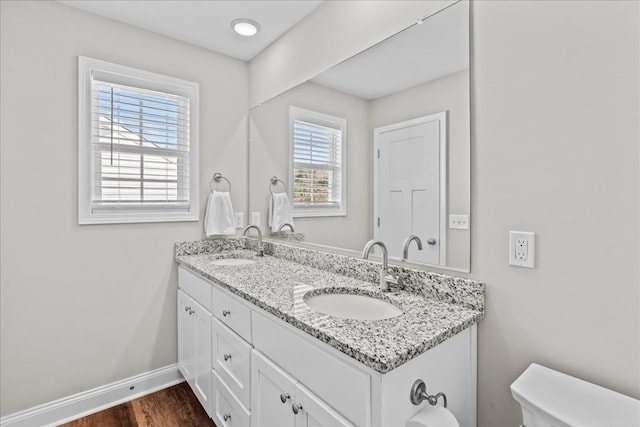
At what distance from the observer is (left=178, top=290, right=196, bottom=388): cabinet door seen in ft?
6.58

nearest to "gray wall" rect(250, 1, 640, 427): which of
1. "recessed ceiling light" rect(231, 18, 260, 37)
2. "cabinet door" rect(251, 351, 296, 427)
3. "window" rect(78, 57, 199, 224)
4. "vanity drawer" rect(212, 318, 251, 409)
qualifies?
"cabinet door" rect(251, 351, 296, 427)

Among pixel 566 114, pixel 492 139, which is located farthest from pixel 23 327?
pixel 566 114

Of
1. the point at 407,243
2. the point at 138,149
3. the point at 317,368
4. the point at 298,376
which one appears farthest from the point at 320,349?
the point at 138,149

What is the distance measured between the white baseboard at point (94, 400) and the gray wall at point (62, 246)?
4cm

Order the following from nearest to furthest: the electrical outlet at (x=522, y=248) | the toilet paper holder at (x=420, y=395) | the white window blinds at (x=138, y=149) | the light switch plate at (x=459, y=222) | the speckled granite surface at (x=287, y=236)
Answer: the toilet paper holder at (x=420, y=395), the electrical outlet at (x=522, y=248), the light switch plate at (x=459, y=222), the white window blinds at (x=138, y=149), the speckled granite surface at (x=287, y=236)

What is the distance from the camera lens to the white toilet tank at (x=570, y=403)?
0.79 meters

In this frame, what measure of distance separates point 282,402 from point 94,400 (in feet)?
5.20

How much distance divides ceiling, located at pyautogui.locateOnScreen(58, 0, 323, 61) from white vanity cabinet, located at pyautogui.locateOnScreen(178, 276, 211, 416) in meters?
1.73

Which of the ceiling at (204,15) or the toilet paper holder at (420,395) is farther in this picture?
the ceiling at (204,15)

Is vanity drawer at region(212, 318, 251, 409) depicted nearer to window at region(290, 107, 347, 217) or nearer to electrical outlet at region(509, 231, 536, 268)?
window at region(290, 107, 347, 217)

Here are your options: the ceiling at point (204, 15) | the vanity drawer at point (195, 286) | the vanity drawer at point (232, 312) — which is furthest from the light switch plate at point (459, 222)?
the ceiling at point (204, 15)

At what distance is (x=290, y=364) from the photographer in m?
1.12

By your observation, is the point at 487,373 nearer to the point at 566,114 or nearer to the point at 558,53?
the point at 566,114

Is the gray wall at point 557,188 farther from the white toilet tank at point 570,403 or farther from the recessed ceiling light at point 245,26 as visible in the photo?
the recessed ceiling light at point 245,26
